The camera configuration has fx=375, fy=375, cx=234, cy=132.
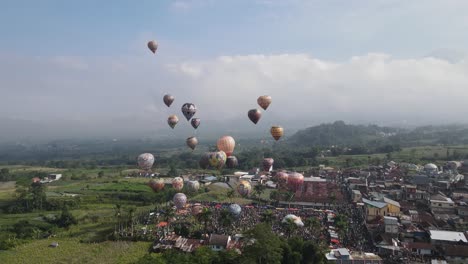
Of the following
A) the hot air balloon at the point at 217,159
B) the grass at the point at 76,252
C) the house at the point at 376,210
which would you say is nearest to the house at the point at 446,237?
the house at the point at 376,210

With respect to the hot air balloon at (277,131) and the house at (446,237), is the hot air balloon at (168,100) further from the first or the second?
the house at (446,237)

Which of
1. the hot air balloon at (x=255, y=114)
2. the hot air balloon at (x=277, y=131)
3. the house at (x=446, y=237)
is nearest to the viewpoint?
the house at (x=446, y=237)

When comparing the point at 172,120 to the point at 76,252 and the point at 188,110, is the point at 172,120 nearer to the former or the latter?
the point at 188,110

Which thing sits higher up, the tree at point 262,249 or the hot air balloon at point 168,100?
the hot air balloon at point 168,100

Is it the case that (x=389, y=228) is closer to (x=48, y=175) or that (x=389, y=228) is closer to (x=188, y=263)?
(x=188, y=263)

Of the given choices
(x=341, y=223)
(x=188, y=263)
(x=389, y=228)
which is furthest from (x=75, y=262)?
(x=389, y=228)

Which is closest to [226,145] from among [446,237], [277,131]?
[277,131]
